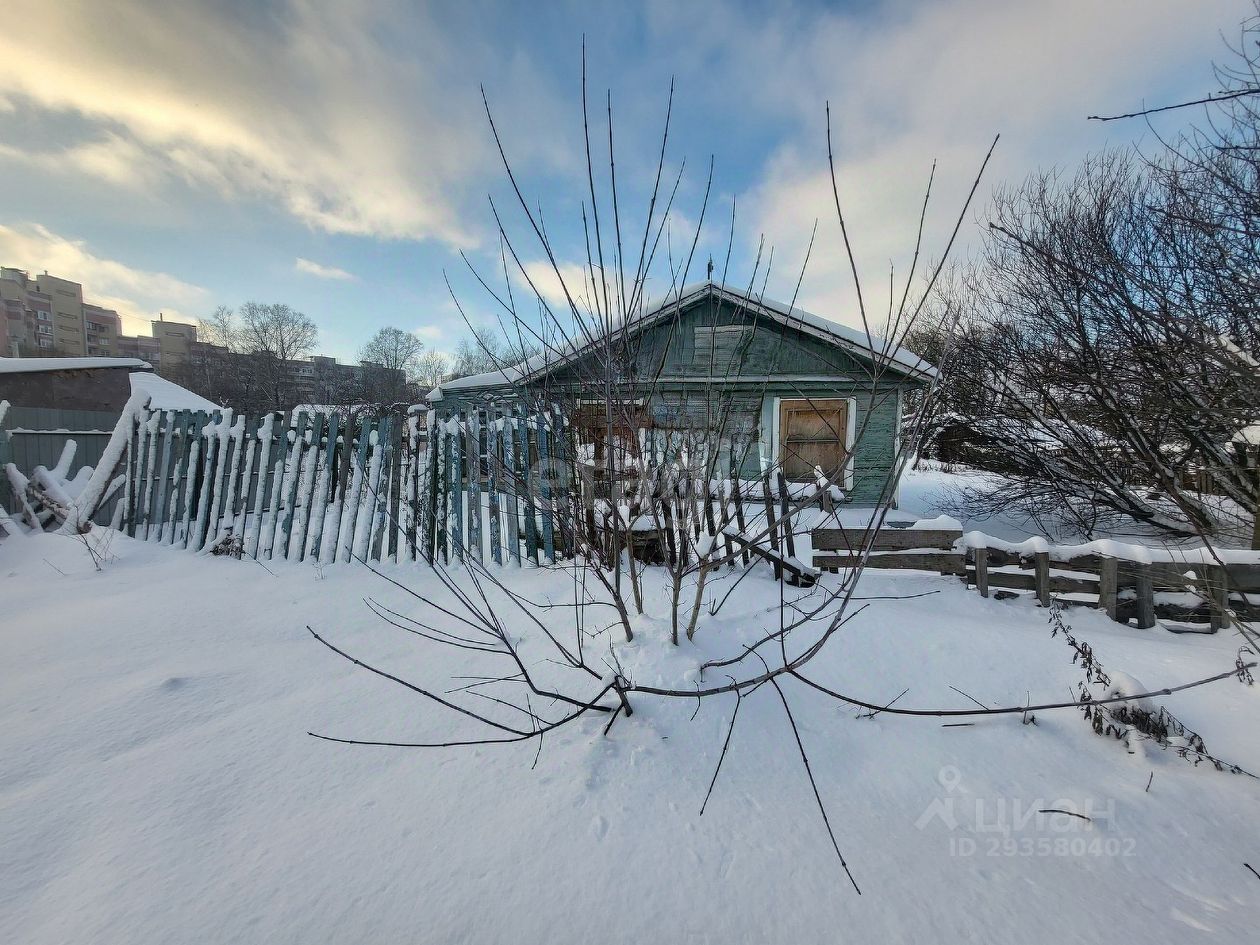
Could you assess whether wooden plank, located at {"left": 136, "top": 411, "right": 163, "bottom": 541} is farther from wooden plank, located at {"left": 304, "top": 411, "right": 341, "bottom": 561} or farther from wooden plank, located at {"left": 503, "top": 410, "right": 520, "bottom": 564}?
wooden plank, located at {"left": 503, "top": 410, "right": 520, "bottom": 564}

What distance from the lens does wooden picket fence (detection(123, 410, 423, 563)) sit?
439cm

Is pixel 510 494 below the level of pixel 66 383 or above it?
below

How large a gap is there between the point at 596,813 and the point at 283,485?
182 inches

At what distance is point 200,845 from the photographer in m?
1.33

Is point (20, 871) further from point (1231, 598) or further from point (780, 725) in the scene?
point (1231, 598)

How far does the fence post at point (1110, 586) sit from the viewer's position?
396 cm

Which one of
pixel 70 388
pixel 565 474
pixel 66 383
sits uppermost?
pixel 66 383

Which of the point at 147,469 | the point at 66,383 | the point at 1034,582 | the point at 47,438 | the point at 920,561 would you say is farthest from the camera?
the point at 66,383

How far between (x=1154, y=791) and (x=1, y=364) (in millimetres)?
19521

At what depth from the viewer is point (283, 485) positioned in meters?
4.64

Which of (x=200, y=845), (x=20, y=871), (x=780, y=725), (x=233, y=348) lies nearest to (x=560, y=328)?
(x=780, y=725)

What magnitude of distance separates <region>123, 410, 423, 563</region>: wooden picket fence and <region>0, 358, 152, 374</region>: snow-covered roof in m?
11.0

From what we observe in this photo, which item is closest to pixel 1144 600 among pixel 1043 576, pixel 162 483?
pixel 1043 576

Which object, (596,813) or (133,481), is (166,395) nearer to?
(133,481)
